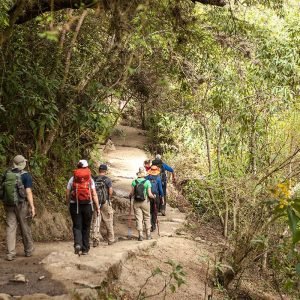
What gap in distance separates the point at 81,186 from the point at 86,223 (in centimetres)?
66

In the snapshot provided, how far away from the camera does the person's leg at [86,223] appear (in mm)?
7910

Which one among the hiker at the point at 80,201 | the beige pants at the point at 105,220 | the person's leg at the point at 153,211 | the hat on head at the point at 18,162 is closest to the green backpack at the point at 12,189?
the hat on head at the point at 18,162

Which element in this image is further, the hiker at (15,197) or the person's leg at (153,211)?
the person's leg at (153,211)

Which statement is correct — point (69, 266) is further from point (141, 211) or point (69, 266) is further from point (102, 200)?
point (141, 211)

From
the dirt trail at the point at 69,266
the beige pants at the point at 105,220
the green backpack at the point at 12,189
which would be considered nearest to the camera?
the dirt trail at the point at 69,266

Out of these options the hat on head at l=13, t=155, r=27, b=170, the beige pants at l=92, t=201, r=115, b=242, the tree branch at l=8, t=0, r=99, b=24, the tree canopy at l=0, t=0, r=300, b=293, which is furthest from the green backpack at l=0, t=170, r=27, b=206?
the tree branch at l=8, t=0, r=99, b=24

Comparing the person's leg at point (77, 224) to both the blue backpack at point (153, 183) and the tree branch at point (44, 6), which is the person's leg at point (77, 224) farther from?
the blue backpack at point (153, 183)

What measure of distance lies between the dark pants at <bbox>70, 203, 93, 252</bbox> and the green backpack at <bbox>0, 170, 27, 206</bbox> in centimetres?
87

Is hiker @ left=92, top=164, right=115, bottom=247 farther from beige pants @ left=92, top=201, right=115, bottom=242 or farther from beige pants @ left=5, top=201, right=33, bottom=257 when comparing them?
beige pants @ left=5, top=201, right=33, bottom=257

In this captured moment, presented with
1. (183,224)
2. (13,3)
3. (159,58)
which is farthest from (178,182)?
(13,3)

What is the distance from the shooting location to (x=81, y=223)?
796 cm

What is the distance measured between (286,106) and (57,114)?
5.38 metres

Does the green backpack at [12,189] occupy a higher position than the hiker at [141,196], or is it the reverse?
the green backpack at [12,189]

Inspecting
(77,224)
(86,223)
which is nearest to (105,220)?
(86,223)
